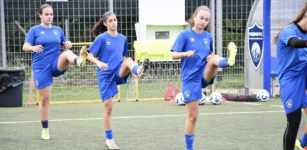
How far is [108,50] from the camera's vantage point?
510 cm

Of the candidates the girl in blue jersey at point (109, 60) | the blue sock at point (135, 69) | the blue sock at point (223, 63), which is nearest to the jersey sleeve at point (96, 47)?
the girl in blue jersey at point (109, 60)

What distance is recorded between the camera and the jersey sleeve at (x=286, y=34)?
3.82 m

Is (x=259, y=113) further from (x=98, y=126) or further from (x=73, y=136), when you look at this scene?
(x=73, y=136)

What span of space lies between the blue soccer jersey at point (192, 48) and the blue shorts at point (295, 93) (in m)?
0.97

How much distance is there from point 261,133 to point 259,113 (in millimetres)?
2194

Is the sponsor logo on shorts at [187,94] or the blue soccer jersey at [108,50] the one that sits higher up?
the blue soccer jersey at [108,50]

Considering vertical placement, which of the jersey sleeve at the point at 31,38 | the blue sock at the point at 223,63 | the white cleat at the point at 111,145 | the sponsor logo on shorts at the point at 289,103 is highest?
the jersey sleeve at the point at 31,38

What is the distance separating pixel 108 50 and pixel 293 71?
2301 millimetres

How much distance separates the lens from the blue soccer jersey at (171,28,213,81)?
446 centimetres

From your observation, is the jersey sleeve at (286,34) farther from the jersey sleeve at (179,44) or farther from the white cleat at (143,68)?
the white cleat at (143,68)

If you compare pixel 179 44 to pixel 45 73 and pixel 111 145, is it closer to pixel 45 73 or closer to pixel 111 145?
pixel 111 145

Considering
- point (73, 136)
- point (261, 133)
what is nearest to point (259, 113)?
point (261, 133)

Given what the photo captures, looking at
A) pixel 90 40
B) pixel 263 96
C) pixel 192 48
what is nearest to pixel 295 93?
pixel 192 48

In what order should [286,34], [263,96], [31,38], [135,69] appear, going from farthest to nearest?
[263,96] < [31,38] < [135,69] < [286,34]
